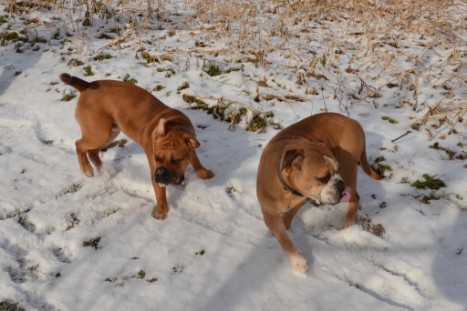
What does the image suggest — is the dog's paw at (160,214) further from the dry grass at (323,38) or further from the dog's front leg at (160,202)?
the dry grass at (323,38)

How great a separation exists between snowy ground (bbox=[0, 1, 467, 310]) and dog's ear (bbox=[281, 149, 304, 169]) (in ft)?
3.25

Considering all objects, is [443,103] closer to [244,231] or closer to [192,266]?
[244,231]

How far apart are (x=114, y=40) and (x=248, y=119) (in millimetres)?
3690

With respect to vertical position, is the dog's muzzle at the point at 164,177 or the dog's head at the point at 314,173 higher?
the dog's head at the point at 314,173

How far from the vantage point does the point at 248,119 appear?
5484 millimetres

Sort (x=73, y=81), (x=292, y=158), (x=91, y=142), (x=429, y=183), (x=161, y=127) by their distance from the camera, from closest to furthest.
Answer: (x=292, y=158)
(x=161, y=127)
(x=429, y=183)
(x=73, y=81)
(x=91, y=142)

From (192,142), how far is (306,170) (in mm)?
1324

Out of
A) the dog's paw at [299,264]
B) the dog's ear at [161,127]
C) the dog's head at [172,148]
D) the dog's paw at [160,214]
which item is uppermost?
the dog's ear at [161,127]

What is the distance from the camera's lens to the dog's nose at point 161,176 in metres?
3.69

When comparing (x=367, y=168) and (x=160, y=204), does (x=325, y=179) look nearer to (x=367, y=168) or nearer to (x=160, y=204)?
(x=367, y=168)

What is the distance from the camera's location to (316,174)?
9.94 ft

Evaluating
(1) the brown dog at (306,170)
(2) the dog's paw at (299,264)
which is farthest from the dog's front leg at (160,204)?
(2) the dog's paw at (299,264)

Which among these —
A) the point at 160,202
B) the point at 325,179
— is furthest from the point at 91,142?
the point at 325,179

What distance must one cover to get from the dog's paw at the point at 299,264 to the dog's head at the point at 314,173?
0.57m
